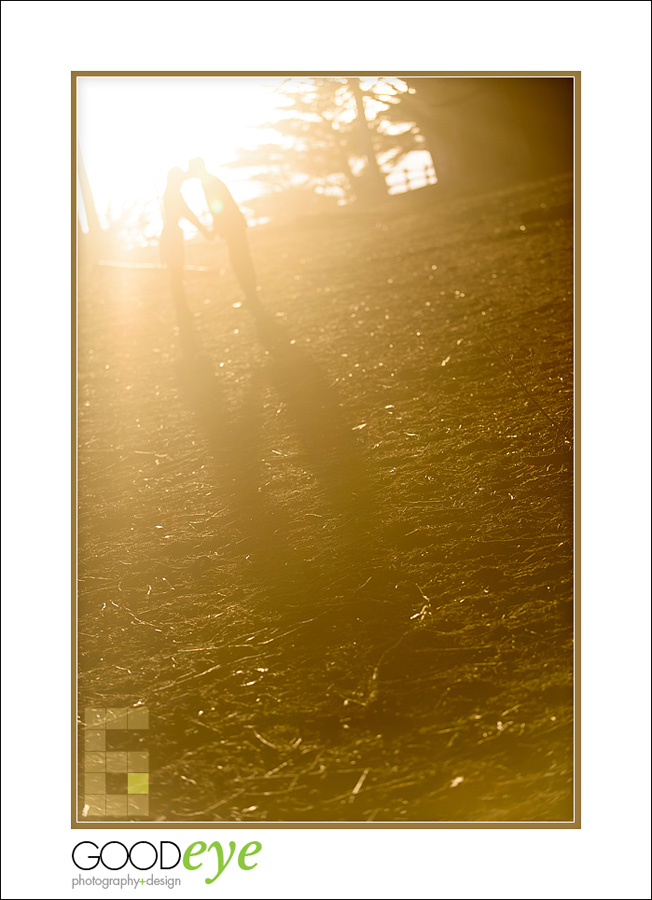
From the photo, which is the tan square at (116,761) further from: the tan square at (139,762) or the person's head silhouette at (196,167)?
the person's head silhouette at (196,167)

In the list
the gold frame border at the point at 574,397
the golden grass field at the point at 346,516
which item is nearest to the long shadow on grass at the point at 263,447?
the golden grass field at the point at 346,516

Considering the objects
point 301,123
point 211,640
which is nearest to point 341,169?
point 301,123

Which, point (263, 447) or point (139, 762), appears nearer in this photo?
point (139, 762)

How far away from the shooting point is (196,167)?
1603 millimetres

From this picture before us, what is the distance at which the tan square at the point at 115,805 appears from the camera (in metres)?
1.46

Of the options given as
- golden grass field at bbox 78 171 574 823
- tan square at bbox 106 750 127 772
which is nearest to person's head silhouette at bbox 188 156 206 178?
golden grass field at bbox 78 171 574 823

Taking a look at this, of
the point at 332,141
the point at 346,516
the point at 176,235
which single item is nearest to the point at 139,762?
the point at 346,516

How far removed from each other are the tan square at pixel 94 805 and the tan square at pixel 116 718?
0.16m

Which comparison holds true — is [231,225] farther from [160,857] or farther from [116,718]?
[160,857]

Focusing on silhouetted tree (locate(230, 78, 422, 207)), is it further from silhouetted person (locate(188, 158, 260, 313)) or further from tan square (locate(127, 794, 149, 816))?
tan square (locate(127, 794, 149, 816))

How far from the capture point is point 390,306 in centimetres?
169

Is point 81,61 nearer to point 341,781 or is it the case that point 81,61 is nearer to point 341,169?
point 341,169

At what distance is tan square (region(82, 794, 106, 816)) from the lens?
147 cm

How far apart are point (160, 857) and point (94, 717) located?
1.14 feet
